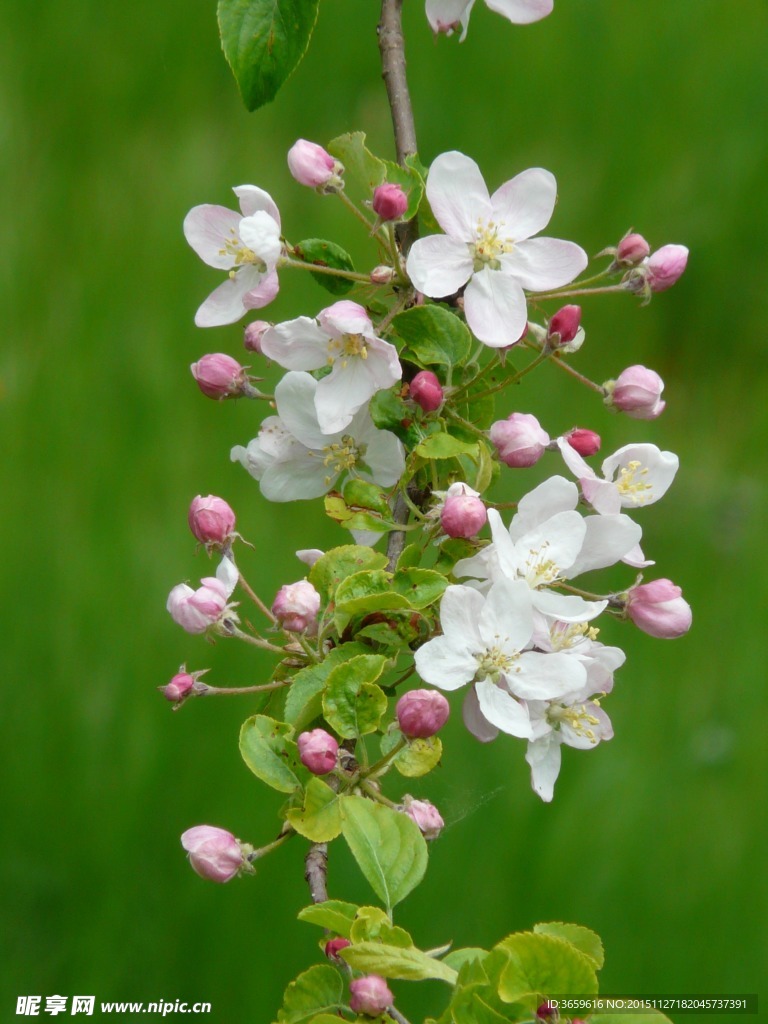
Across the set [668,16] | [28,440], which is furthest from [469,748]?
[668,16]

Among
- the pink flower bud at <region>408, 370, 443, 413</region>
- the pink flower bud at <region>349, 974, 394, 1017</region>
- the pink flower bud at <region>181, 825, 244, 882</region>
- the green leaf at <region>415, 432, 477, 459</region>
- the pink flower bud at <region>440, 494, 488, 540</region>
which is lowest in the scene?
the pink flower bud at <region>349, 974, 394, 1017</region>

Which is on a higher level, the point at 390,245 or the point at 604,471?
Answer: the point at 390,245

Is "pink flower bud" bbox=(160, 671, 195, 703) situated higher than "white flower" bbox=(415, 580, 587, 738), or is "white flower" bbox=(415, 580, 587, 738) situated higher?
"white flower" bbox=(415, 580, 587, 738)

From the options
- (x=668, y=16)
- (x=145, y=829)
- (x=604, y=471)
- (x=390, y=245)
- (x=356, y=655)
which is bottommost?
(x=145, y=829)

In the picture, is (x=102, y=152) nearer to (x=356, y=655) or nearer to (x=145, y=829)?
(x=145, y=829)

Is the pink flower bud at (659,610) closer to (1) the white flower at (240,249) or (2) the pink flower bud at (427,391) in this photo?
(2) the pink flower bud at (427,391)

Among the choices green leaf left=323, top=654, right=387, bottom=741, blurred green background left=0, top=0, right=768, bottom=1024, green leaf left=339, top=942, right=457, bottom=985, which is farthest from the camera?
blurred green background left=0, top=0, right=768, bottom=1024

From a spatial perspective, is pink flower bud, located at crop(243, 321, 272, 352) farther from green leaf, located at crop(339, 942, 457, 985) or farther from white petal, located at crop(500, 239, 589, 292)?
green leaf, located at crop(339, 942, 457, 985)

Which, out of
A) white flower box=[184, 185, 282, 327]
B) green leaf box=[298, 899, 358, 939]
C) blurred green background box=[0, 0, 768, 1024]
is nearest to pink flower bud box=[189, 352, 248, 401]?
white flower box=[184, 185, 282, 327]
